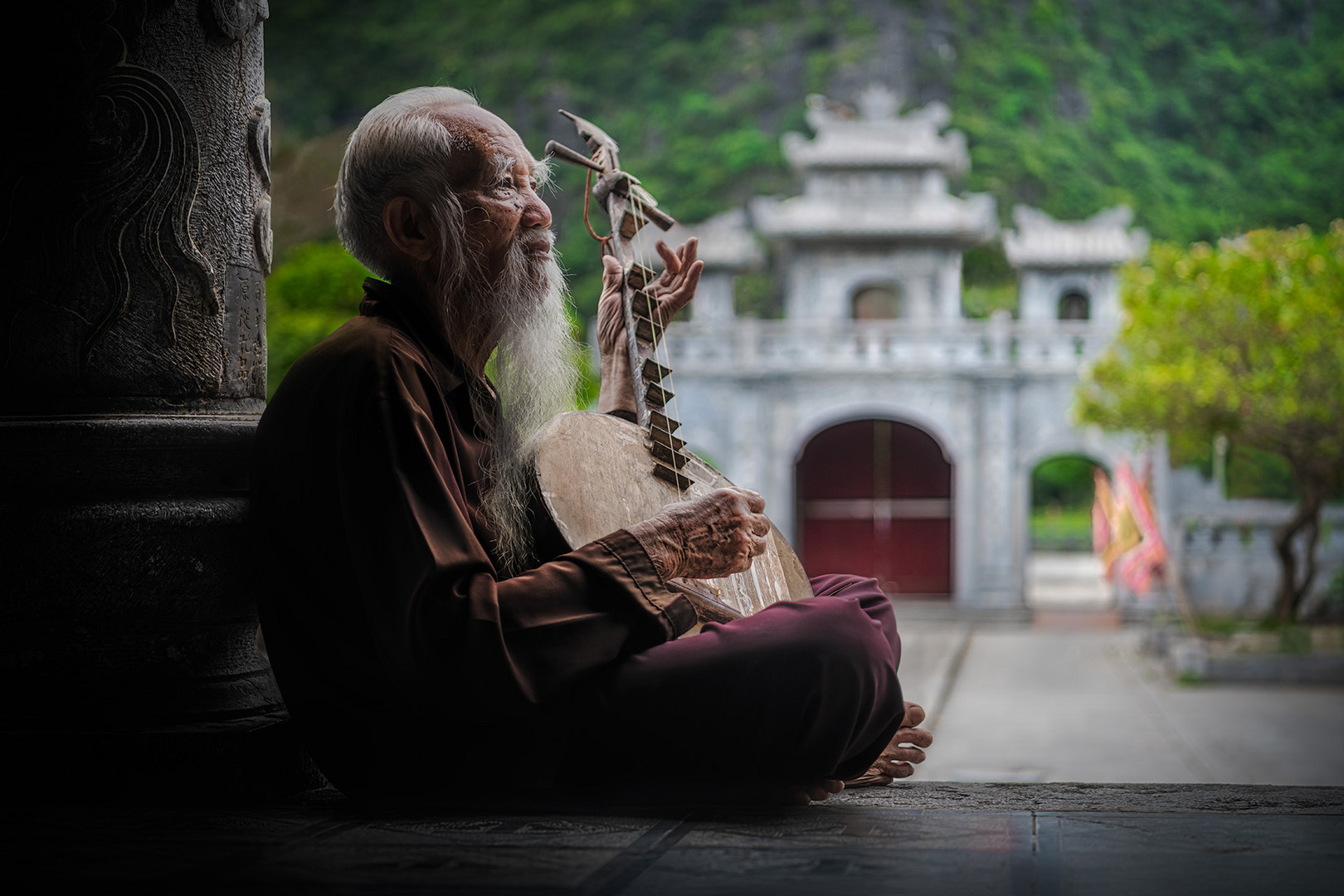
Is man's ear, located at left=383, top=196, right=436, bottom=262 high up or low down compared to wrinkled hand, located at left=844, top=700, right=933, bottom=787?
up

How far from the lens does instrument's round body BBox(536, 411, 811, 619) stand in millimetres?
2020

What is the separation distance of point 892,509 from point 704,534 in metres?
17.6

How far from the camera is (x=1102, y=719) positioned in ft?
38.8

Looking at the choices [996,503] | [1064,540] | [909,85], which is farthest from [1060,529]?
[996,503]

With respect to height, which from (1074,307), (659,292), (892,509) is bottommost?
(892,509)

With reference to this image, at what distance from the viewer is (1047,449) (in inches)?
751

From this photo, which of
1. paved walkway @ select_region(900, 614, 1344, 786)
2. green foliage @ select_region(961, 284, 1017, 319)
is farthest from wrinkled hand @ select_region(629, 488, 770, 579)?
green foliage @ select_region(961, 284, 1017, 319)

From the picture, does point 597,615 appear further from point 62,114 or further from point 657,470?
point 62,114

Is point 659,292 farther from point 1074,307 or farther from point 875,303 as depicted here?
point 1074,307

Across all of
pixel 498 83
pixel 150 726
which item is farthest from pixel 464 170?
pixel 498 83

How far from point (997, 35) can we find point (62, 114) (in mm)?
38147

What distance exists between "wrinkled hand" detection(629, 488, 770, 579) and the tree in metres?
13.1

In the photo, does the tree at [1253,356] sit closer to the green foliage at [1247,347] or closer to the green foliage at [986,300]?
the green foliage at [1247,347]

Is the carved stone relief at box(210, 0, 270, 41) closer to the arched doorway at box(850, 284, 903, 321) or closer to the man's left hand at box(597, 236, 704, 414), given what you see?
the man's left hand at box(597, 236, 704, 414)
